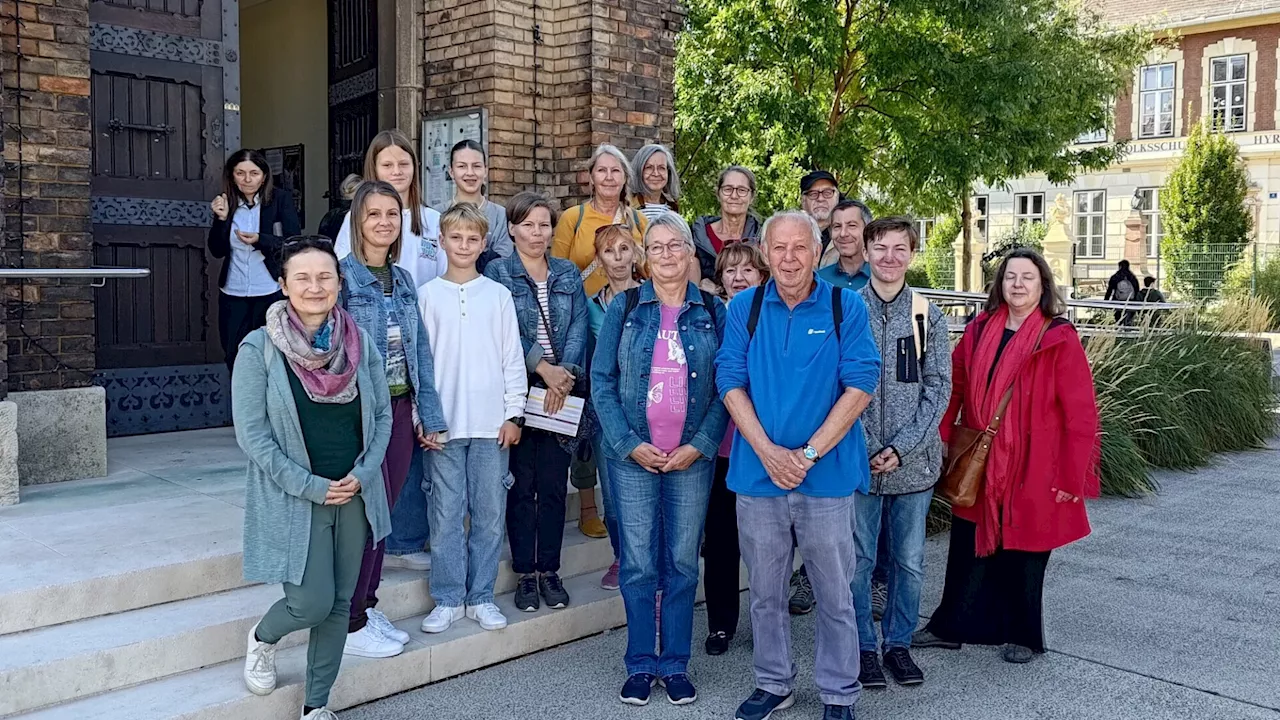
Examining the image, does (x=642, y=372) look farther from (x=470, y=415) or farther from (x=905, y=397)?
(x=905, y=397)

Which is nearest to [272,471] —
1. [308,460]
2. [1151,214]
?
[308,460]

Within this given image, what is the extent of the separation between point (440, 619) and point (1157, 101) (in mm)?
36697

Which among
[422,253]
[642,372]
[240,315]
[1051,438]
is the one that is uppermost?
[422,253]

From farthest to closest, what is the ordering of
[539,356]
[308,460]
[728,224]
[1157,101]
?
[1157,101]
[728,224]
[539,356]
[308,460]

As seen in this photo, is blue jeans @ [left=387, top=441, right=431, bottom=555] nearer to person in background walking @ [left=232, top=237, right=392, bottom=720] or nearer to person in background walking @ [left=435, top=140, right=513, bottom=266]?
person in background walking @ [left=232, top=237, right=392, bottom=720]

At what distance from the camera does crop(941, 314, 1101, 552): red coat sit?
15.0ft

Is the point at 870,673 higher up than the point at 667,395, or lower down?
lower down

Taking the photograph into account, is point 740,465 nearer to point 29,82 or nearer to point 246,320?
point 246,320

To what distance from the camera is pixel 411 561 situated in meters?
4.88

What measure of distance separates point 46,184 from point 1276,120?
35264 mm

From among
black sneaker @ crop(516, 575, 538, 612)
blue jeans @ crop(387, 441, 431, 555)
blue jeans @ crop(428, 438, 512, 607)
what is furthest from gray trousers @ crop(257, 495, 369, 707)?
black sneaker @ crop(516, 575, 538, 612)

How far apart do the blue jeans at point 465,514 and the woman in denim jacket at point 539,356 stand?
20 centimetres

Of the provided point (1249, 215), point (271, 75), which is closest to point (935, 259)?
point (1249, 215)

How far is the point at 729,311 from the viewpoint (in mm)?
4125
